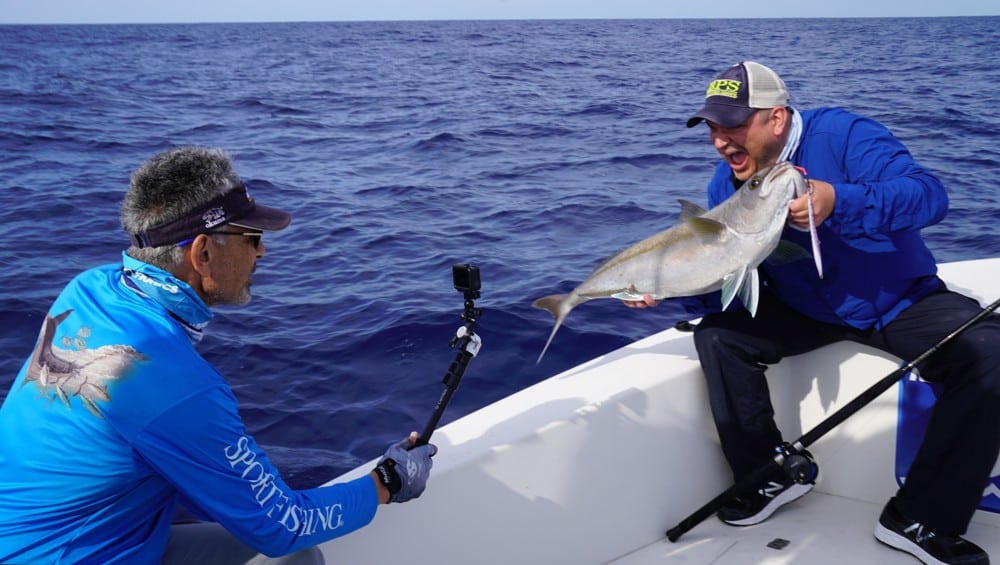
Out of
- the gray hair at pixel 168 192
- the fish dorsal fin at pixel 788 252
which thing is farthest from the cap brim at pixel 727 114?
the gray hair at pixel 168 192

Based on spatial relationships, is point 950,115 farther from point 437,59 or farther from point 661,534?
point 437,59

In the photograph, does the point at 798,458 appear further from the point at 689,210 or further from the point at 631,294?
the point at 689,210

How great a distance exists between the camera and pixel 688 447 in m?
3.58

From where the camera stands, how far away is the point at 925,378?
3.24 meters

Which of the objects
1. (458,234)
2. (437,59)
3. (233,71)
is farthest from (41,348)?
(437,59)

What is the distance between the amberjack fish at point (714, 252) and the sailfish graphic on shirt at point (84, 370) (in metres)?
1.28

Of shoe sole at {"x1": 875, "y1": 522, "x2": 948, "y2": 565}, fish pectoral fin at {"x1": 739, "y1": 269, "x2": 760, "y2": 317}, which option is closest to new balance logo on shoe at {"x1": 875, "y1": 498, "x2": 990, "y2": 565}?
shoe sole at {"x1": 875, "y1": 522, "x2": 948, "y2": 565}

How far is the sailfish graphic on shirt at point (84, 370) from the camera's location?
78.3 inches

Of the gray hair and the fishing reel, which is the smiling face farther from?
the gray hair

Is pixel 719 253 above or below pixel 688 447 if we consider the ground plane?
above

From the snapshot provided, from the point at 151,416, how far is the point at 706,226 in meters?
1.75

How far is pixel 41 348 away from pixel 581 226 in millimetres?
7085

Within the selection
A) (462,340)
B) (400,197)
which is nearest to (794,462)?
(462,340)

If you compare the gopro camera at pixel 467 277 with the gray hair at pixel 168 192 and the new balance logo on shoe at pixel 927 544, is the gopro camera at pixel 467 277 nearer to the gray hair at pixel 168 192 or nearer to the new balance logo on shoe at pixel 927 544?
the gray hair at pixel 168 192
